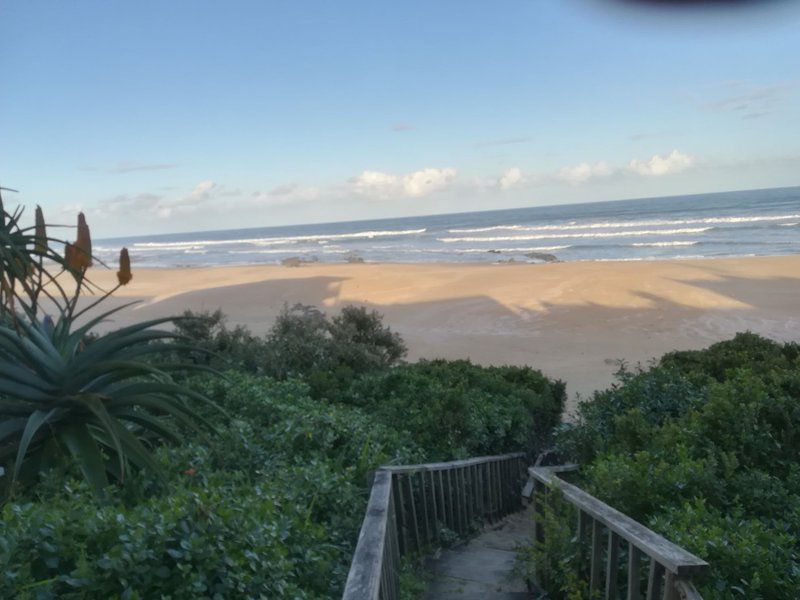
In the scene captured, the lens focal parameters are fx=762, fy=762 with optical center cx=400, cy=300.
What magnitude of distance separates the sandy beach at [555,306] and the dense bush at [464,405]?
428cm

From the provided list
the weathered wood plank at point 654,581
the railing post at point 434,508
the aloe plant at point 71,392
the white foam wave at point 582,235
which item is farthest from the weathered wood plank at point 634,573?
the white foam wave at point 582,235

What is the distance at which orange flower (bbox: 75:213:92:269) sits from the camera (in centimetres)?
436

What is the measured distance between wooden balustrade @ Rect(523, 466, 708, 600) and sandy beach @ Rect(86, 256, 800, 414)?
9.15 metres

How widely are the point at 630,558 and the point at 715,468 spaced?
1.33 m

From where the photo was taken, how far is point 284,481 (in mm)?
4355

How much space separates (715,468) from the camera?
4.27m

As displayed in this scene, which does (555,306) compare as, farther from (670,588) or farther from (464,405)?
(670,588)

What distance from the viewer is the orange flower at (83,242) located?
436 cm

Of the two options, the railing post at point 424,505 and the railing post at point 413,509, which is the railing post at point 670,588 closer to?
the railing post at point 413,509

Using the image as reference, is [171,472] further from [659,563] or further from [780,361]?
[780,361]

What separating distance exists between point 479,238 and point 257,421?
58812 millimetres

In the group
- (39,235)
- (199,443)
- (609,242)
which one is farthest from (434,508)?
(609,242)

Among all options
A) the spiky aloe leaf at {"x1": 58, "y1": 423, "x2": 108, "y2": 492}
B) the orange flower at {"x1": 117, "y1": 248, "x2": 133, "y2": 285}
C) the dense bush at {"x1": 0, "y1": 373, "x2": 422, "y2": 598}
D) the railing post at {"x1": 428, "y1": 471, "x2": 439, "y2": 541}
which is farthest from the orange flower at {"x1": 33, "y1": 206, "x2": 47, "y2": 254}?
the railing post at {"x1": 428, "y1": 471, "x2": 439, "y2": 541}

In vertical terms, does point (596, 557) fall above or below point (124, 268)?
below
